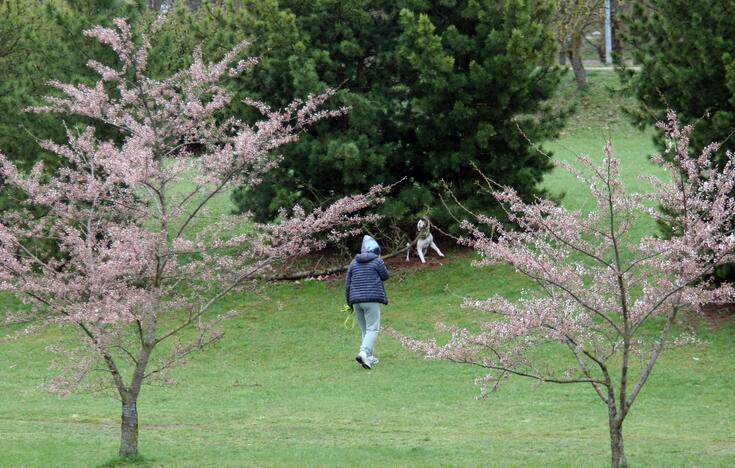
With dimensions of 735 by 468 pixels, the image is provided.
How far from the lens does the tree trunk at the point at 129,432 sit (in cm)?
966

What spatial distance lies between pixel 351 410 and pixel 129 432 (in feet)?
11.4

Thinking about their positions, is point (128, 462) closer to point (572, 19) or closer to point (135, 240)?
point (135, 240)

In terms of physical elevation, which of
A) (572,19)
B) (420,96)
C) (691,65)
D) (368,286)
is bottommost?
(368,286)

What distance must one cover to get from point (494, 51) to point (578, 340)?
1265 cm

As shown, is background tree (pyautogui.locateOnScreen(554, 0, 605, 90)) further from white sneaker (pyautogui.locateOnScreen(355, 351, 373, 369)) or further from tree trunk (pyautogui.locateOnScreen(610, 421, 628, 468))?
tree trunk (pyautogui.locateOnScreen(610, 421, 628, 468))

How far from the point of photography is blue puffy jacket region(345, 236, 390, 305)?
1391 centimetres

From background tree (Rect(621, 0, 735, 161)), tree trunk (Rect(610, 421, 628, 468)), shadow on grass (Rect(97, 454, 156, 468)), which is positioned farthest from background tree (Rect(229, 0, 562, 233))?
tree trunk (Rect(610, 421, 628, 468))

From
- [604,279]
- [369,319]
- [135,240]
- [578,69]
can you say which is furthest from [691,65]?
[578,69]

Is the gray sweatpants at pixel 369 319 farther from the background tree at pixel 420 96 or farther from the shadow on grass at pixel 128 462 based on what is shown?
the background tree at pixel 420 96

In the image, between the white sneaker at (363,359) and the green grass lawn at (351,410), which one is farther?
the white sneaker at (363,359)

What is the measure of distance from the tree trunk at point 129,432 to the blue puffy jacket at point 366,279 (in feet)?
15.5

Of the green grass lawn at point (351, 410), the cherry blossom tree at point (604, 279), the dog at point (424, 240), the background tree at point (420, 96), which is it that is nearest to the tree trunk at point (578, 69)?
the background tree at point (420, 96)

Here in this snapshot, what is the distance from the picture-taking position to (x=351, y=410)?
1249cm

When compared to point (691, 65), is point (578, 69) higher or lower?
lower
